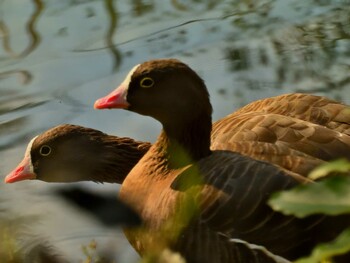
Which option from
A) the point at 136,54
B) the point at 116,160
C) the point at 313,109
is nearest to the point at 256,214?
the point at 313,109

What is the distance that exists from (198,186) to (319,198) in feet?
8.09

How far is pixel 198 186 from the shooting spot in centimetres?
415

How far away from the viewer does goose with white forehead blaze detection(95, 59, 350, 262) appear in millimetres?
4184

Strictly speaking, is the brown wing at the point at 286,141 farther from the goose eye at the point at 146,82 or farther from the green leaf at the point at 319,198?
the green leaf at the point at 319,198

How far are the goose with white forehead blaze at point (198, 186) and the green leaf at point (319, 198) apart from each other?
1.97 metres

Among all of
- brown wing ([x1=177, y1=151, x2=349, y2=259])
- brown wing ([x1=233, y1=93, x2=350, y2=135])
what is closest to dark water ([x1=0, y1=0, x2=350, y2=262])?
brown wing ([x1=233, y1=93, x2=350, y2=135])

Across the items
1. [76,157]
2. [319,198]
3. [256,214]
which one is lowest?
[76,157]

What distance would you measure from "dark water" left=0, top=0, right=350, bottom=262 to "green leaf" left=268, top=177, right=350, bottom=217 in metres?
3.92

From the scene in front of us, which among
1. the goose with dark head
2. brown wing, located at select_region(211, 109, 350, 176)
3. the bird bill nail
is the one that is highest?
the bird bill nail

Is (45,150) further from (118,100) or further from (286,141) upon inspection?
(286,141)

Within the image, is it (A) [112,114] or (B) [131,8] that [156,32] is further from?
(A) [112,114]

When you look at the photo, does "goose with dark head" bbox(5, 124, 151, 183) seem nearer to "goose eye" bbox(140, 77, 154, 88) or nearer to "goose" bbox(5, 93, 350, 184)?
"goose" bbox(5, 93, 350, 184)

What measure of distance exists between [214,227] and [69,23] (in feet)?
12.9

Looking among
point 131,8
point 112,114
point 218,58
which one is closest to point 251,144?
point 112,114
